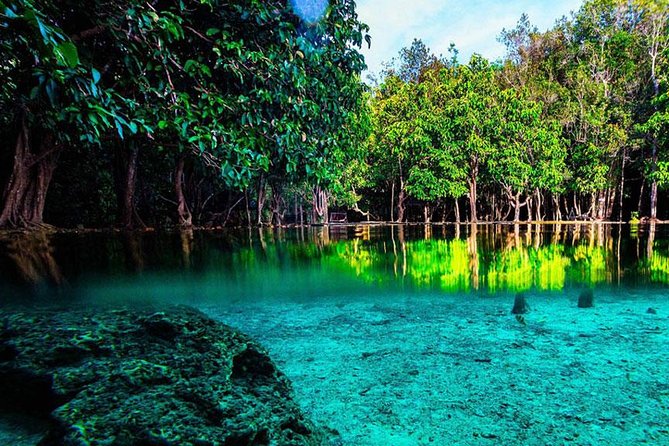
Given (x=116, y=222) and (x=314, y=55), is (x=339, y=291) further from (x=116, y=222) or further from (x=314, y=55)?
(x=116, y=222)

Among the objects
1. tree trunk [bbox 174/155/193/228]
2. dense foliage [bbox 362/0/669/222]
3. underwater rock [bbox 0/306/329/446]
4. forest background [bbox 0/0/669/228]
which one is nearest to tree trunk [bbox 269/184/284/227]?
forest background [bbox 0/0/669/228]

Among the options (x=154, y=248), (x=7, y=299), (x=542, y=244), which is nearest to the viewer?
(x=7, y=299)

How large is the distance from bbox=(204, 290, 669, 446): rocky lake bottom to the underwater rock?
38 centimetres

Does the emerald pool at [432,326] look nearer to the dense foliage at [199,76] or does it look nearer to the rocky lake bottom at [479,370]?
the rocky lake bottom at [479,370]

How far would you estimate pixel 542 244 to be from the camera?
9.62m

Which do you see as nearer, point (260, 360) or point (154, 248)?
point (260, 360)

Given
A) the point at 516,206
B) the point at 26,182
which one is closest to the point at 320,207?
the point at 516,206

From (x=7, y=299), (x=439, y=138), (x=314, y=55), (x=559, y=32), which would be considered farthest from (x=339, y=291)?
(x=559, y=32)

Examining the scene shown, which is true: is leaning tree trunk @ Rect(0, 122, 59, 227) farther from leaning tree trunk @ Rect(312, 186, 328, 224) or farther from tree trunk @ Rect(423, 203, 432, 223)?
tree trunk @ Rect(423, 203, 432, 223)

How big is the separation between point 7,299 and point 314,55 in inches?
169

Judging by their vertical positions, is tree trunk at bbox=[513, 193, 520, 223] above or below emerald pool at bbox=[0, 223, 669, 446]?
above

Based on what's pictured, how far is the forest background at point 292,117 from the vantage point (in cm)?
368

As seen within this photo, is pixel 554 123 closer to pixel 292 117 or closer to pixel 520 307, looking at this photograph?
pixel 292 117

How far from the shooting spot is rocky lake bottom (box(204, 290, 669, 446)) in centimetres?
174
